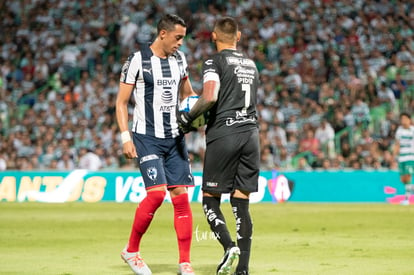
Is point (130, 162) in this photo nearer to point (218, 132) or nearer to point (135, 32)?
point (135, 32)

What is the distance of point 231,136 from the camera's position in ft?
25.8

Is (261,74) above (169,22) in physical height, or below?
below

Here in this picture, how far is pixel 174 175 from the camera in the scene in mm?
8234

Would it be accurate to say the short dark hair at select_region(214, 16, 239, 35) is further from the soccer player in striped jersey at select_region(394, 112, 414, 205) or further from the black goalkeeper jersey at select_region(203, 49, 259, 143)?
the soccer player in striped jersey at select_region(394, 112, 414, 205)

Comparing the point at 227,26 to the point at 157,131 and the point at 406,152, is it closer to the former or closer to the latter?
the point at 157,131

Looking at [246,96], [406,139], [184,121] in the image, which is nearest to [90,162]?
[406,139]

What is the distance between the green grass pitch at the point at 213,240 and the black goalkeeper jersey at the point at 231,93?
A: 153 cm

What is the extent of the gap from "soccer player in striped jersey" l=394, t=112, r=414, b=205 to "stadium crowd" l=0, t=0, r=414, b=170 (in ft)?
5.28

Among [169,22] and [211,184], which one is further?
[169,22]

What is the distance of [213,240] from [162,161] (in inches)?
165

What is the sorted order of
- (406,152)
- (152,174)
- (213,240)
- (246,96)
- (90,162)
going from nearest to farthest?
(246,96) → (152,174) → (213,240) → (406,152) → (90,162)

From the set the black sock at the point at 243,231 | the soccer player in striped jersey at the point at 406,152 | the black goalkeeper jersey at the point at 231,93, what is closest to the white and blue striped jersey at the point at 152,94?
the black goalkeeper jersey at the point at 231,93

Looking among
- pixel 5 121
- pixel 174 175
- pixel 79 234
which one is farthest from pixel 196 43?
pixel 174 175

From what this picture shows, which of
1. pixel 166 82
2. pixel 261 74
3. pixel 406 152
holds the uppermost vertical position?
pixel 166 82
